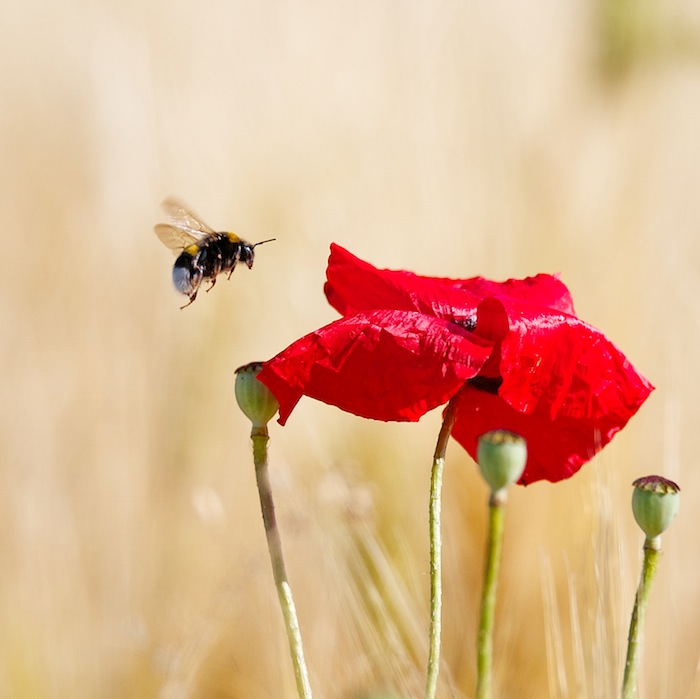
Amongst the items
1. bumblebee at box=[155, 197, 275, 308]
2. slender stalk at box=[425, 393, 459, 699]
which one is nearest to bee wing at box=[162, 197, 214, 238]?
bumblebee at box=[155, 197, 275, 308]

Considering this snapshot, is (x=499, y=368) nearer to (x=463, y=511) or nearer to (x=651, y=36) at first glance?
(x=463, y=511)

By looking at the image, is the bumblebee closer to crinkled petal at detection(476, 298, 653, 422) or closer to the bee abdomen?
the bee abdomen

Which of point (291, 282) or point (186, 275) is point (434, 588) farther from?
point (291, 282)

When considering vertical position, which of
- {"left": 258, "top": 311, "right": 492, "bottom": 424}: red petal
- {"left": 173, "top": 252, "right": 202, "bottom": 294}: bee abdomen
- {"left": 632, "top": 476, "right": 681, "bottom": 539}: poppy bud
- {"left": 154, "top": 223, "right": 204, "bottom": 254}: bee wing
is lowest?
{"left": 632, "top": 476, "right": 681, "bottom": 539}: poppy bud

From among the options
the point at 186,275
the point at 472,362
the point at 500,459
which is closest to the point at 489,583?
the point at 500,459

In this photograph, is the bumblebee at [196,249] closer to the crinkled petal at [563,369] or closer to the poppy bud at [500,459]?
the crinkled petal at [563,369]

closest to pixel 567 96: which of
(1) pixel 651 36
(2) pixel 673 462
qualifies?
(1) pixel 651 36
